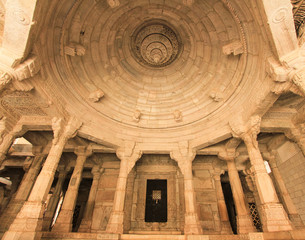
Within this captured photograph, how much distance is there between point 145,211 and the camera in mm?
10859

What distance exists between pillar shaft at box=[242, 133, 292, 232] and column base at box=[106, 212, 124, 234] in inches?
221

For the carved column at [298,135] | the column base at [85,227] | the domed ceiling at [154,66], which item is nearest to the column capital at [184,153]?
the domed ceiling at [154,66]

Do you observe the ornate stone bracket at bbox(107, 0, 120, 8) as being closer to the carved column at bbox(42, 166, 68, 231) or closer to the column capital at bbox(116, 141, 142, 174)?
the column capital at bbox(116, 141, 142, 174)

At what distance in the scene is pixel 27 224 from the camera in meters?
5.78

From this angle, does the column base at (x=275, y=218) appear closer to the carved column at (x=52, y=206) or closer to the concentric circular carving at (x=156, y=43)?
the concentric circular carving at (x=156, y=43)

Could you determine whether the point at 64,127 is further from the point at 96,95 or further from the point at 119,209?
the point at 119,209

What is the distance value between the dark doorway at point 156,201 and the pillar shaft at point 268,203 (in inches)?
238

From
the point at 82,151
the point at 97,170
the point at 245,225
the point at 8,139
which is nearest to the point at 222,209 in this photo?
the point at 245,225

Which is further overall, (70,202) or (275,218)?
(70,202)

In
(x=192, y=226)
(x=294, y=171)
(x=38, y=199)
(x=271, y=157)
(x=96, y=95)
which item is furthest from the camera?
(x=271, y=157)

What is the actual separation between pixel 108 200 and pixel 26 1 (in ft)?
34.7

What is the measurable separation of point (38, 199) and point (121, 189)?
353 centimetres

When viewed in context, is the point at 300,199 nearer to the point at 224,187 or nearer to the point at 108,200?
the point at 224,187

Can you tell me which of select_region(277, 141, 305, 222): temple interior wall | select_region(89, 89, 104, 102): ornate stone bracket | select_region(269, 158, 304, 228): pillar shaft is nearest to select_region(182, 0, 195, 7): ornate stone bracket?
select_region(89, 89, 104, 102): ornate stone bracket
